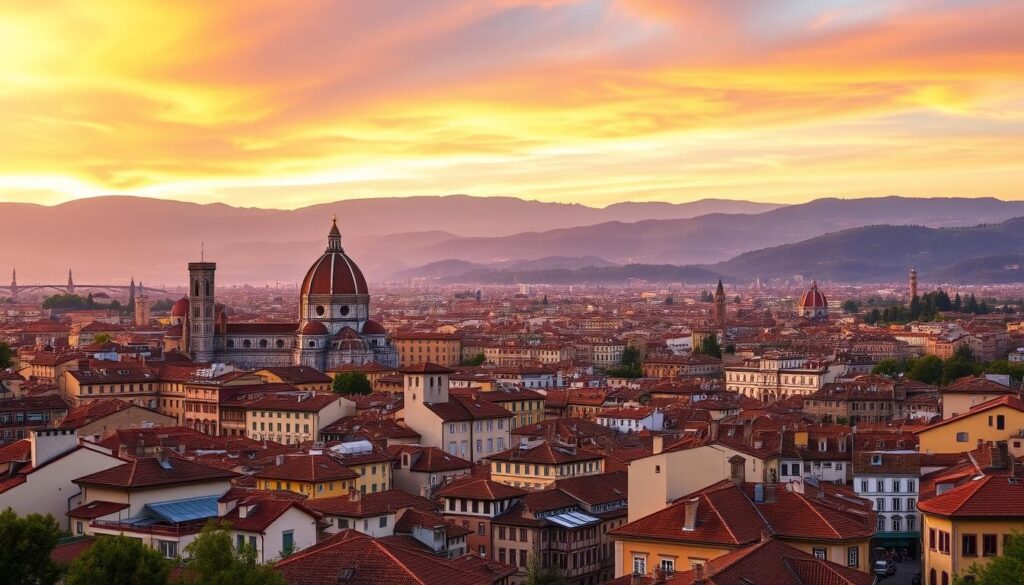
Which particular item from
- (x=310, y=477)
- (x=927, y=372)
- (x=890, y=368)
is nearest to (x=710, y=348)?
(x=890, y=368)

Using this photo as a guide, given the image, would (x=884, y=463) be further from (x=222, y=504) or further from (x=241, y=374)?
(x=241, y=374)

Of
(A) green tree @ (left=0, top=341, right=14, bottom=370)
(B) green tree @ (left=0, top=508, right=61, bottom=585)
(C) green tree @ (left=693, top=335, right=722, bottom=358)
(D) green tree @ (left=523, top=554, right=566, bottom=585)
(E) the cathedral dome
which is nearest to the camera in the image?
(B) green tree @ (left=0, top=508, right=61, bottom=585)

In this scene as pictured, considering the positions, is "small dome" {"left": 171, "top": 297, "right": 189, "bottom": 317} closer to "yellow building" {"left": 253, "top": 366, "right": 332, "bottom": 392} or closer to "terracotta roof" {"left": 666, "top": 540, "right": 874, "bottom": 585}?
"yellow building" {"left": 253, "top": 366, "right": 332, "bottom": 392}

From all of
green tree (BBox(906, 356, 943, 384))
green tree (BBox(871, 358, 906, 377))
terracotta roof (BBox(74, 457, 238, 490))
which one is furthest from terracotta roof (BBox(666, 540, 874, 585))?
green tree (BBox(871, 358, 906, 377))

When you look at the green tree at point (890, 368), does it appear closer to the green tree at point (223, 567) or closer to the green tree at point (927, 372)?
the green tree at point (927, 372)

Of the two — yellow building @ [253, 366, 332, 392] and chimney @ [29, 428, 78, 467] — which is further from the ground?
chimney @ [29, 428, 78, 467]

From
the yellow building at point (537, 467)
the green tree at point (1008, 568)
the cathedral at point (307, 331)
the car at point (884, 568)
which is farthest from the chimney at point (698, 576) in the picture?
the cathedral at point (307, 331)
